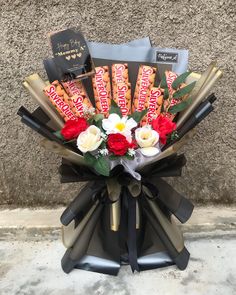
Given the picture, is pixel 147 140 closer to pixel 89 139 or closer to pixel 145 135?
pixel 145 135

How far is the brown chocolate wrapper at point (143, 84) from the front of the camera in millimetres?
1498

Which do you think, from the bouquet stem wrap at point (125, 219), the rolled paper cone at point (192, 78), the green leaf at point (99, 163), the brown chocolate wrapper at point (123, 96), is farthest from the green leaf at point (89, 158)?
→ the rolled paper cone at point (192, 78)

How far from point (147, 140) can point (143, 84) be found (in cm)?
24

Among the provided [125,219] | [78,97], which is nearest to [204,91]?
[78,97]

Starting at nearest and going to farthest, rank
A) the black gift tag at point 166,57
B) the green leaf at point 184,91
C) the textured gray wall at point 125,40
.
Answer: the green leaf at point 184,91 < the black gift tag at point 166,57 < the textured gray wall at point 125,40

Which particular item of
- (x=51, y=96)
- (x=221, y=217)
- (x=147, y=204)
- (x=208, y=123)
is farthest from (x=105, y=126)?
(x=221, y=217)

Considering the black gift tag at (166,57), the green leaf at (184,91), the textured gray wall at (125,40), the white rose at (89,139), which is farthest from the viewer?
the textured gray wall at (125,40)

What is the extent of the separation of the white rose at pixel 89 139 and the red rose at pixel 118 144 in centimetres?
4

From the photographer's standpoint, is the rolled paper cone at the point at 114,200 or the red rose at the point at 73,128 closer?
the red rose at the point at 73,128

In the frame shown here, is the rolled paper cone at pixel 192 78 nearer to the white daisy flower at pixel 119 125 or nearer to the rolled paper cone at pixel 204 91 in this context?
the rolled paper cone at pixel 204 91

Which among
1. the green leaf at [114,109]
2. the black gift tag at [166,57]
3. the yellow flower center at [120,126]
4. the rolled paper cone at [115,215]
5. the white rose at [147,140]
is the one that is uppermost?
the black gift tag at [166,57]

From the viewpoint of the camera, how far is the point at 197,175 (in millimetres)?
1950

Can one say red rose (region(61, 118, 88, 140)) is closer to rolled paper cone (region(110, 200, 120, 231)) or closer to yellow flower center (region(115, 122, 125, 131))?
yellow flower center (region(115, 122, 125, 131))

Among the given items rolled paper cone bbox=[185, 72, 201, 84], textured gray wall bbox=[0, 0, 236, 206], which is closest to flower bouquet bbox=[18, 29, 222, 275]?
rolled paper cone bbox=[185, 72, 201, 84]
